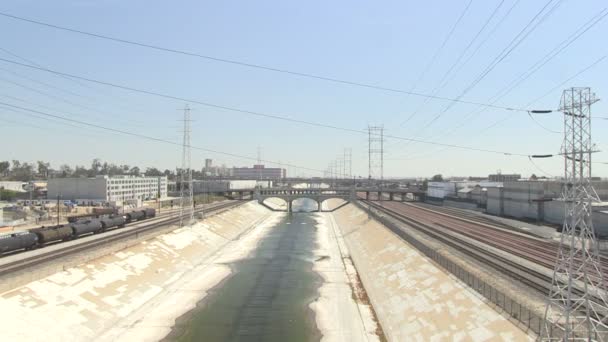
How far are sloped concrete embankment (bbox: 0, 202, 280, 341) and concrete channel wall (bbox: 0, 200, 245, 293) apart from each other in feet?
2.01

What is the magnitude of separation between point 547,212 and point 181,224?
73.6 m

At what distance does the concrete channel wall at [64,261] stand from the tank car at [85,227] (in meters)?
1.17

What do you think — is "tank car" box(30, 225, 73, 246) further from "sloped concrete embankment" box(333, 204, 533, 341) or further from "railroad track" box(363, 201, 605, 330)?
"railroad track" box(363, 201, 605, 330)

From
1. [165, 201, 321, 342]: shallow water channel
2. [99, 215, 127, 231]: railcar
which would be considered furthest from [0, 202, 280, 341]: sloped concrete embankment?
[99, 215, 127, 231]: railcar

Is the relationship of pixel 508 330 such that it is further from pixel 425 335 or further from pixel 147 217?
pixel 147 217

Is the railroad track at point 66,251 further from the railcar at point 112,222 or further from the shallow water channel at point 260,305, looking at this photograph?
the shallow water channel at point 260,305

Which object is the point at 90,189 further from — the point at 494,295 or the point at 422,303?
the point at 494,295

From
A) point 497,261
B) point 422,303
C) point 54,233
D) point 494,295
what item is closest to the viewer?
point 494,295

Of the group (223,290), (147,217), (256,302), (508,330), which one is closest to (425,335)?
(508,330)

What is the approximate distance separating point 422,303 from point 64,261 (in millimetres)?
39092

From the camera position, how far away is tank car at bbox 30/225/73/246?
55.2 metres

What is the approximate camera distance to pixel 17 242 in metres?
50.6

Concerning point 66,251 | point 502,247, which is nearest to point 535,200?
point 502,247

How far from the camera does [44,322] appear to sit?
116 ft
